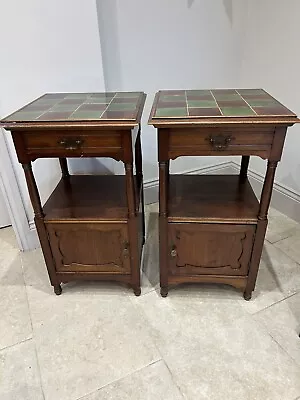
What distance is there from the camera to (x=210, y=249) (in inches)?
52.8

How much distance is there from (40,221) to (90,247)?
244 mm

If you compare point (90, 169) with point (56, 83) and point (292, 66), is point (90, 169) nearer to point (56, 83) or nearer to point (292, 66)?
point (56, 83)

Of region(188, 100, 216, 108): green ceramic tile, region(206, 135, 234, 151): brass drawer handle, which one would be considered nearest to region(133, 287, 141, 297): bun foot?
region(206, 135, 234, 151): brass drawer handle

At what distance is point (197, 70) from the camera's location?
1.95 meters

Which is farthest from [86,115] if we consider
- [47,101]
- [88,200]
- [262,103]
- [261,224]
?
[261,224]

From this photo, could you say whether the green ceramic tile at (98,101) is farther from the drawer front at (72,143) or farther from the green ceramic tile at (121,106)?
the drawer front at (72,143)

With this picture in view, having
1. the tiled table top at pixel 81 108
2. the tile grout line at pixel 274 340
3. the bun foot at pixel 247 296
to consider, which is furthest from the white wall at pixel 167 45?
the tile grout line at pixel 274 340

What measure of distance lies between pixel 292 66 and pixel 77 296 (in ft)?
5.59

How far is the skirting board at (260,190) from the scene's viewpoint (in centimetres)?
196

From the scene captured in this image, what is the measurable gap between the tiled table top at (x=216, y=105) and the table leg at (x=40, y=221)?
544 millimetres

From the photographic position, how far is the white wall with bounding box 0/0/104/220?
1359mm

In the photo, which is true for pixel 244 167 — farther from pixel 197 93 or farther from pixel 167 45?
pixel 167 45

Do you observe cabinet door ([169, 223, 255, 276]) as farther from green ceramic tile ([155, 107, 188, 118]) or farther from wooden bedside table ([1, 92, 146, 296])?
green ceramic tile ([155, 107, 188, 118])

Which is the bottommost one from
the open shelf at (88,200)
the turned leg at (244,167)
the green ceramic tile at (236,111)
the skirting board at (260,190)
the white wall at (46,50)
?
the skirting board at (260,190)
